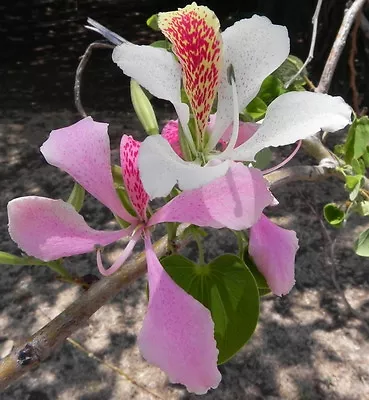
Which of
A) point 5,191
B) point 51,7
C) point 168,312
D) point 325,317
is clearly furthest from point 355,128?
point 51,7

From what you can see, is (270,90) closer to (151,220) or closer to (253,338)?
(151,220)

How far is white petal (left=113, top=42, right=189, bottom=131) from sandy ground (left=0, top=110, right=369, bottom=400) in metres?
1.62

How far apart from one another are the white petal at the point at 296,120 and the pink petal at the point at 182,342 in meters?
0.15

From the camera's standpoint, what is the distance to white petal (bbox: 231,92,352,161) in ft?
1.70

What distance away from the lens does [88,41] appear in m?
6.08

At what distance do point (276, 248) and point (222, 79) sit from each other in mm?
194

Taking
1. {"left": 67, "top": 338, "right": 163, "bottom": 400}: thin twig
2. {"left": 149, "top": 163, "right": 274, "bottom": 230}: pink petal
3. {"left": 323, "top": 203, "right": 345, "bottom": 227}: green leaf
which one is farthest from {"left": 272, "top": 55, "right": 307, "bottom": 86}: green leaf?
{"left": 67, "top": 338, "right": 163, "bottom": 400}: thin twig

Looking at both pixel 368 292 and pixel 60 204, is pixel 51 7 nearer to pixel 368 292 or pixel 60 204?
pixel 368 292

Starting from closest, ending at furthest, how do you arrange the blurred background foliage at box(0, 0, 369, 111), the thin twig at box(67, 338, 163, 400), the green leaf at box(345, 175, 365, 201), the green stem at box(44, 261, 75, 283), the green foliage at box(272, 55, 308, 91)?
the green stem at box(44, 261, 75, 283) → the green leaf at box(345, 175, 365, 201) → the green foliage at box(272, 55, 308, 91) → the thin twig at box(67, 338, 163, 400) → the blurred background foliage at box(0, 0, 369, 111)

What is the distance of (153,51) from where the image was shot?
0.61m

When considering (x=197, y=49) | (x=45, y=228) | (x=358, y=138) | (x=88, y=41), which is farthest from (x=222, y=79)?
(x=88, y=41)

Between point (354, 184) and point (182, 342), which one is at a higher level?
point (182, 342)

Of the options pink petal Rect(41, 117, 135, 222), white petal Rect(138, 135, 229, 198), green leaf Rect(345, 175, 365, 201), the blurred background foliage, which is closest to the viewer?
white petal Rect(138, 135, 229, 198)

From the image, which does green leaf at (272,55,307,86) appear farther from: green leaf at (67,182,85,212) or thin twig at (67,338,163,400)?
thin twig at (67,338,163,400)
